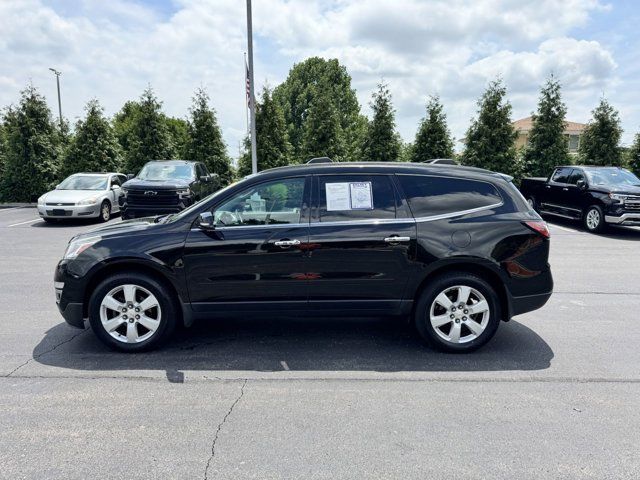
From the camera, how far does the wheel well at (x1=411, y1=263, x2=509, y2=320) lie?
4500mm

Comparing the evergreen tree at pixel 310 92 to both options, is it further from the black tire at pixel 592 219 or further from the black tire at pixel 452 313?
the black tire at pixel 452 313

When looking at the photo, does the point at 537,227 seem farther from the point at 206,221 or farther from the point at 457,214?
the point at 206,221

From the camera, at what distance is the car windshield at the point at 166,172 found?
45.8ft

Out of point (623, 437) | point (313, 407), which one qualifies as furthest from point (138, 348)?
point (623, 437)

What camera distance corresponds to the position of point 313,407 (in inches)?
137

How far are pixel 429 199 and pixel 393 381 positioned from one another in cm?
175

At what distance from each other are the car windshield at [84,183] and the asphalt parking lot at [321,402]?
10276mm

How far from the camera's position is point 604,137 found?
20.4m

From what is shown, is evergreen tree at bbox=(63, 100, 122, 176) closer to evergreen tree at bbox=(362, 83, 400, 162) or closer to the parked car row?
the parked car row

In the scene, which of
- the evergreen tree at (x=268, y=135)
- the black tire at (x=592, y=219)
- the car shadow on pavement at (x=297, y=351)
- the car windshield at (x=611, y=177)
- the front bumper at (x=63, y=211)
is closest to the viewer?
the car shadow on pavement at (x=297, y=351)

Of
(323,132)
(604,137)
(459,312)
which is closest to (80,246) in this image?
(459,312)

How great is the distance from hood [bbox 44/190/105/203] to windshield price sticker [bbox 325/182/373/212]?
11.5 meters

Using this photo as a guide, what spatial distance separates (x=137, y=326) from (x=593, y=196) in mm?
12571

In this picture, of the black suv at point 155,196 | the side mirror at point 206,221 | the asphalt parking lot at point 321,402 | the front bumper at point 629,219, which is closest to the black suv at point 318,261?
the side mirror at point 206,221
